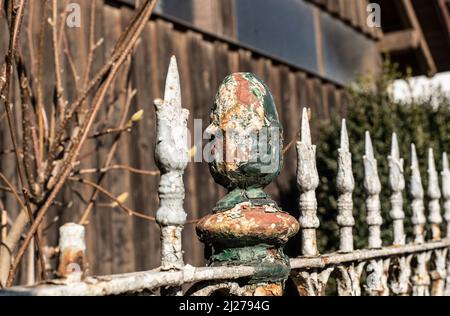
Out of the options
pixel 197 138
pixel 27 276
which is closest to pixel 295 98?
pixel 197 138

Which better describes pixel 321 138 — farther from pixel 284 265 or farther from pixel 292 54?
pixel 284 265

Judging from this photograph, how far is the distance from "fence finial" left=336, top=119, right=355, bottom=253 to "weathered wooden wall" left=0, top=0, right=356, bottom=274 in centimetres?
162

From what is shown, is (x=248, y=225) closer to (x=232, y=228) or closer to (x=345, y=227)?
(x=232, y=228)

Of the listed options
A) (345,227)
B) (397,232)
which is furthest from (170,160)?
(397,232)

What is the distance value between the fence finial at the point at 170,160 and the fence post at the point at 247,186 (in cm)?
18

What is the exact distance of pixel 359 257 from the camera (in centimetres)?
247

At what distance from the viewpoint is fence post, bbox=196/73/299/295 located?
1745mm

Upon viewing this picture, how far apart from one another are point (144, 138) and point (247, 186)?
235cm

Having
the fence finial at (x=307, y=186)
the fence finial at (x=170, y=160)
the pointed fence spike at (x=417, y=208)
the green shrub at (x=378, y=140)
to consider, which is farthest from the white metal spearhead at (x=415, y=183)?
the fence finial at (x=170, y=160)

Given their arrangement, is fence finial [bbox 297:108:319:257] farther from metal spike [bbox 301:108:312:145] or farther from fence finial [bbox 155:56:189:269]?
fence finial [bbox 155:56:189:269]

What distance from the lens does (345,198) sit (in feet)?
8.57

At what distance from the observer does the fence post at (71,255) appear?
1260 mm

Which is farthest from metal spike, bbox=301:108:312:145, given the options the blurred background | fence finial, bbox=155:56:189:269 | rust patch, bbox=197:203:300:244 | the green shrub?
the green shrub
